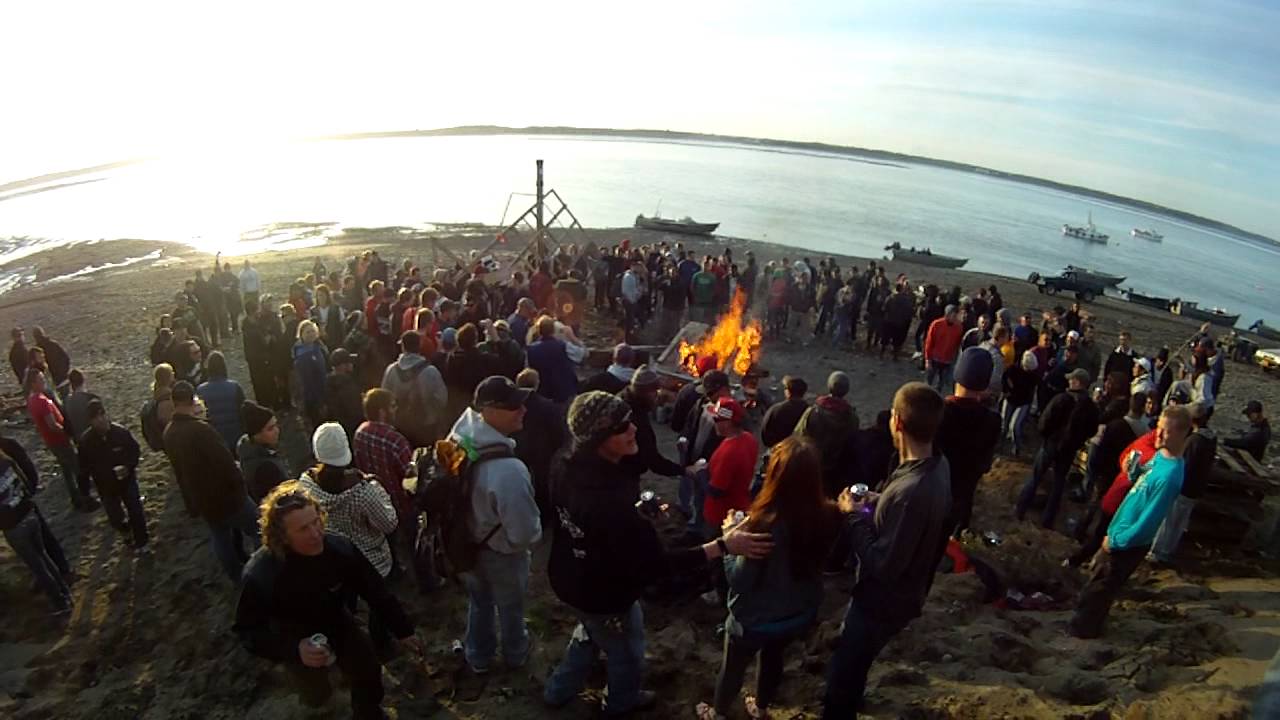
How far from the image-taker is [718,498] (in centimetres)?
559

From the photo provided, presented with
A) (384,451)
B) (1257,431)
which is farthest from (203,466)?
(1257,431)

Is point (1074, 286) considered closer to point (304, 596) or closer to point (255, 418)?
point (255, 418)

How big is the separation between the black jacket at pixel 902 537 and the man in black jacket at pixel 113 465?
7.20 metres

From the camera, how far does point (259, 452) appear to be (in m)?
5.45

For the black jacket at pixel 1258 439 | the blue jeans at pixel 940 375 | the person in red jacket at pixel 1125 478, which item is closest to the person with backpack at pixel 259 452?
the person in red jacket at pixel 1125 478

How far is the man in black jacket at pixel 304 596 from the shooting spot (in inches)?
129

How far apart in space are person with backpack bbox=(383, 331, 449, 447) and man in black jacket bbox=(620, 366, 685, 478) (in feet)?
7.34

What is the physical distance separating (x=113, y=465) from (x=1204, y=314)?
4311cm

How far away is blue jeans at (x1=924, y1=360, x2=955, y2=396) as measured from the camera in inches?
476

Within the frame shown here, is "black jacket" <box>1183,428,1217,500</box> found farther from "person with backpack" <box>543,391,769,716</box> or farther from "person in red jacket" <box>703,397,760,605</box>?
"person with backpack" <box>543,391,769,716</box>

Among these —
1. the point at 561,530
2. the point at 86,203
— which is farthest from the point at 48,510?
the point at 86,203

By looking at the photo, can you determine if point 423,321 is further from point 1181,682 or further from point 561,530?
point 1181,682

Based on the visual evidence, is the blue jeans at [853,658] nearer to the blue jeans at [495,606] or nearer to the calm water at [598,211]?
the blue jeans at [495,606]

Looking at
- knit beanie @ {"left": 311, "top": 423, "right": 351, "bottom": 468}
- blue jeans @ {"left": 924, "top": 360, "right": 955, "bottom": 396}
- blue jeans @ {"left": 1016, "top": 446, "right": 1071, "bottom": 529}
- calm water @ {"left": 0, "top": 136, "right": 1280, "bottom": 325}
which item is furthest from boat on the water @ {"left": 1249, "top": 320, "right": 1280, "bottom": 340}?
knit beanie @ {"left": 311, "top": 423, "right": 351, "bottom": 468}
